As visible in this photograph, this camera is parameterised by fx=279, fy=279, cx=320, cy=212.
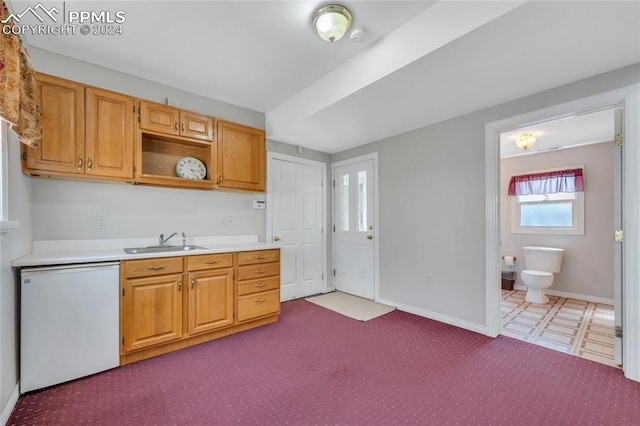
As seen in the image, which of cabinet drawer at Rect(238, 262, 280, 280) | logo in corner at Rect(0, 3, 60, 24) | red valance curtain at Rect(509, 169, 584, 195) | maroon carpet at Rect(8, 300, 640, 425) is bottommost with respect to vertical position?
maroon carpet at Rect(8, 300, 640, 425)

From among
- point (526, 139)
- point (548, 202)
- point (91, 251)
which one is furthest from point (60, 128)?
point (548, 202)

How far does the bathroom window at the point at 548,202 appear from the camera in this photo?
4202 millimetres

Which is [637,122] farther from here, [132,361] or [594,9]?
[132,361]

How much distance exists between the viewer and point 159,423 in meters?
1.61

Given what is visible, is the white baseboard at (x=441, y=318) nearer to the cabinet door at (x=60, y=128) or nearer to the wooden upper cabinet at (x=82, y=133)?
the wooden upper cabinet at (x=82, y=133)

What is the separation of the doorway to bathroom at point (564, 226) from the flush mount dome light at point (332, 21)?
6.30 feet

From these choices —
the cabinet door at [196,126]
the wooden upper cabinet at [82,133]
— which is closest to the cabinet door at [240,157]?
the cabinet door at [196,126]

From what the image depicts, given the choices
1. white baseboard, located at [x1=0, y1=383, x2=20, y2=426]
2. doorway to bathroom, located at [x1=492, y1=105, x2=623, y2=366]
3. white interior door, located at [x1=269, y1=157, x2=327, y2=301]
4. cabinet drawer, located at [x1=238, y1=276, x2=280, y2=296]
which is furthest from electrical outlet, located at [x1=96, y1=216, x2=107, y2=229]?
doorway to bathroom, located at [x1=492, y1=105, x2=623, y2=366]

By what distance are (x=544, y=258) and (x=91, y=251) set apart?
18.5 feet

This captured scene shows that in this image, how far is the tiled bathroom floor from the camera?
255 centimetres

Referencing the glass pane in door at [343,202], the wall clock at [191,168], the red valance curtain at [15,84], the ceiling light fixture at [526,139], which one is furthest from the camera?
the glass pane in door at [343,202]

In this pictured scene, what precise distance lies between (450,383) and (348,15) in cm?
269

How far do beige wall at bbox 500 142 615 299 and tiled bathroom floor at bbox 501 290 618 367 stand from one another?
29 cm

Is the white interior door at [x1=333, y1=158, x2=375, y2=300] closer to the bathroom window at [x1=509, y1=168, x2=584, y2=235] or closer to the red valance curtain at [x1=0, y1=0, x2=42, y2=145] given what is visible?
the bathroom window at [x1=509, y1=168, x2=584, y2=235]
